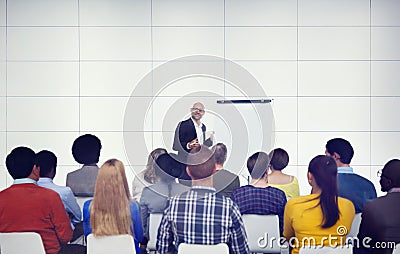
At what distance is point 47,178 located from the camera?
389 cm

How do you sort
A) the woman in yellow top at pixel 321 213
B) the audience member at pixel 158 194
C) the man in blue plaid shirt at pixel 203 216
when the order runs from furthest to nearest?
the audience member at pixel 158 194 → the woman in yellow top at pixel 321 213 → the man in blue plaid shirt at pixel 203 216

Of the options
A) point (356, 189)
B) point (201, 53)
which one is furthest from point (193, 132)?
point (356, 189)

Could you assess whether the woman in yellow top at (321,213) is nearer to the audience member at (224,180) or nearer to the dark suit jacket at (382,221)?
the dark suit jacket at (382,221)

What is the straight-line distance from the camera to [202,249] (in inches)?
111

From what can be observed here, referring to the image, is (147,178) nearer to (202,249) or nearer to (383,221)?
(202,249)

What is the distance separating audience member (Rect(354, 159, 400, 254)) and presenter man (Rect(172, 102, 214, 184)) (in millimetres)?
2066

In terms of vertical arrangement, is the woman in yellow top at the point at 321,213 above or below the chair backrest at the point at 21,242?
above

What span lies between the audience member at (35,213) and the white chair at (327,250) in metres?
1.47

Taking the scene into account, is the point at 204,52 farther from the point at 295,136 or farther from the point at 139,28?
the point at 295,136

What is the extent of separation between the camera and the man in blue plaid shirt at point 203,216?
9.66 feet

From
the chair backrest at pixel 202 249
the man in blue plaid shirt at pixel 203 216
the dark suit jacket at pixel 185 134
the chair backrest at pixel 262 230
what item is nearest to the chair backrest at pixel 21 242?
the man in blue plaid shirt at pixel 203 216

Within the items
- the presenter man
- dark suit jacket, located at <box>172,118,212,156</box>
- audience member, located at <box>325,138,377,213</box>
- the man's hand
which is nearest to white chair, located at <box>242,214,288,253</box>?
audience member, located at <box>325,138,377,213</box>

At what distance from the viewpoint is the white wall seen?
624 cm

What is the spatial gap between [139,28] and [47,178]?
2.82 m
